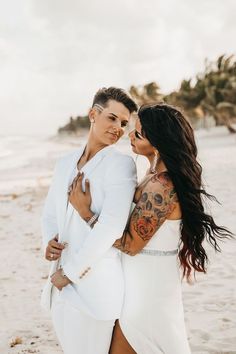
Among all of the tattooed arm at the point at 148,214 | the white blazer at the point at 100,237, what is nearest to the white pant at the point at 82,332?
the white blazer at the point at 100,237

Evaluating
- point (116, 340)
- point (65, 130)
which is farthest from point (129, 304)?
point (65, 130)

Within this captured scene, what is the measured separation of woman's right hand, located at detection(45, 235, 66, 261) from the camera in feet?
7.61

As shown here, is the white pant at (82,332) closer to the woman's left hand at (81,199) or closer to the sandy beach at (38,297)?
the woman's left hand at (81,199)

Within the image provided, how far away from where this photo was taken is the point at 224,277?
5570 mm

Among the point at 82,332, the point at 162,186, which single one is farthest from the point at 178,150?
the point at 82,332

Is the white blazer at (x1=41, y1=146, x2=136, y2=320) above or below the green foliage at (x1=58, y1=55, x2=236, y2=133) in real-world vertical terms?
above

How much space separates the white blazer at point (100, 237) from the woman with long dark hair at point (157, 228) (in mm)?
64

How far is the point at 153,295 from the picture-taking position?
2299mm

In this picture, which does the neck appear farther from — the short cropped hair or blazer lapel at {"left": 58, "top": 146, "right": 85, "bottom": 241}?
the short cropped hair

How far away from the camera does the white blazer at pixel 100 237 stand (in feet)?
6.98

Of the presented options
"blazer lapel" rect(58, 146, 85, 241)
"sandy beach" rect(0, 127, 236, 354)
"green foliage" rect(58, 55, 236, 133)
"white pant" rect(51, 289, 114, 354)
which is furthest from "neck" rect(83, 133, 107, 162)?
"green foliage" rect(58, 55, 236, 133)

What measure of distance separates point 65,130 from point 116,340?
10563cm

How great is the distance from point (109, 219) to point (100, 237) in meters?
0.09

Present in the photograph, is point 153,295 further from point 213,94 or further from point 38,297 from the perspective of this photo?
point 213,94
